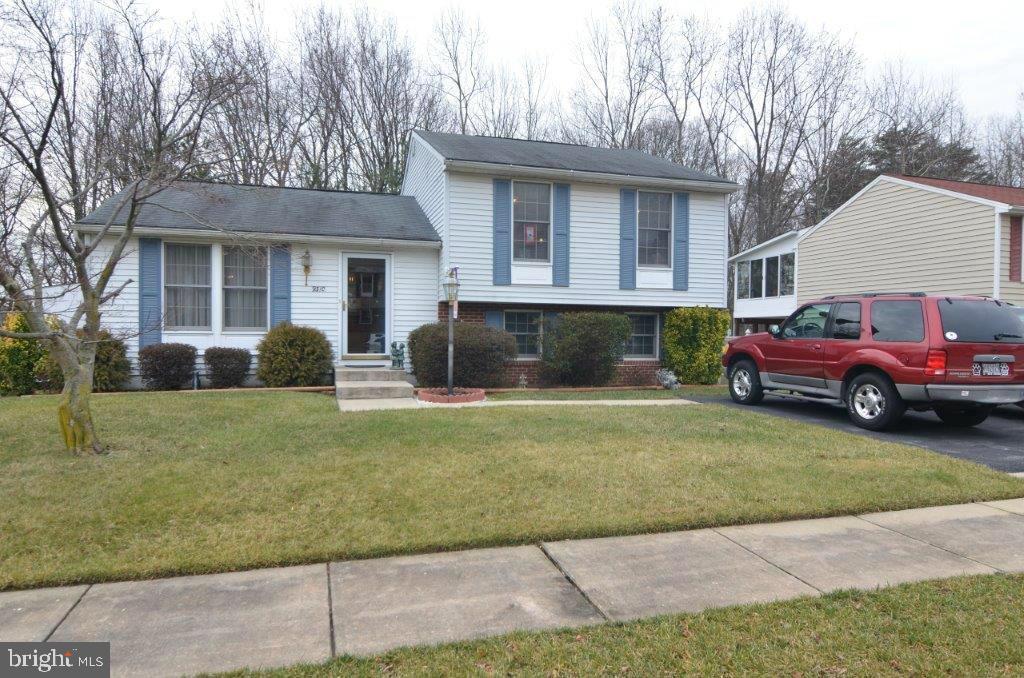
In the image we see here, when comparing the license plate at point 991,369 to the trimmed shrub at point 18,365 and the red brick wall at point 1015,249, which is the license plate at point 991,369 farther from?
the trimmed shrub at point 18,365

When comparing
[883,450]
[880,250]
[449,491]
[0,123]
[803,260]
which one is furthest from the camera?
[803,260]

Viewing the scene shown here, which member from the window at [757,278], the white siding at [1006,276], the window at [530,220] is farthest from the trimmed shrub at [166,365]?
the window at [757,278]

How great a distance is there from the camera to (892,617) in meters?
3.11

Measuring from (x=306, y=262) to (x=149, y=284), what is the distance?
2.96m

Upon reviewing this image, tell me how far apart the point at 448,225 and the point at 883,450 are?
28.9 ft

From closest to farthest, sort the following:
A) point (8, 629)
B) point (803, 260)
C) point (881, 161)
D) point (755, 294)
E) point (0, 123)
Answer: point (8, 629), point (0, 123), point (803, 260), point (755, 294), point (881, 161)

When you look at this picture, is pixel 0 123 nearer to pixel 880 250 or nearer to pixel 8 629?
pixel 8 629

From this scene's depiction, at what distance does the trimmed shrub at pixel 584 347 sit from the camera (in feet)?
40.8

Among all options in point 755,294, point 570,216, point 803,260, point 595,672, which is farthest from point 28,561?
point 755,294

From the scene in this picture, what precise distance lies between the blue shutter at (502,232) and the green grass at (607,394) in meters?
2.65

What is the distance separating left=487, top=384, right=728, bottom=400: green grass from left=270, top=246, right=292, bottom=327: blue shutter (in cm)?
467

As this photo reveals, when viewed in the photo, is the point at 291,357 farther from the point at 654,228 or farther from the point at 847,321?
the point at 847,321

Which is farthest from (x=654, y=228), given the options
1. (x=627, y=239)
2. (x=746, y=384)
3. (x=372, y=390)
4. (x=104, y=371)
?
(x=104, y=371)

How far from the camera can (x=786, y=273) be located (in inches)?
952
